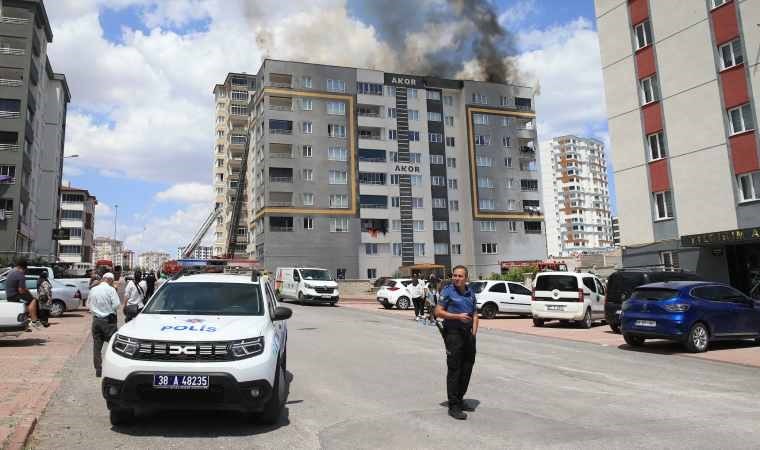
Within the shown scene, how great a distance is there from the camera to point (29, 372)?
9.12 metres

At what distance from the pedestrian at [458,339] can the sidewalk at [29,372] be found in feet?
13.9

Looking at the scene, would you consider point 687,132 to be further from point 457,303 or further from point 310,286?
point 457,303

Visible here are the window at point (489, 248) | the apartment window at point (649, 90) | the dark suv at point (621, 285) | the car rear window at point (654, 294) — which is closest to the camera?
the car rear window at point (654, 294)

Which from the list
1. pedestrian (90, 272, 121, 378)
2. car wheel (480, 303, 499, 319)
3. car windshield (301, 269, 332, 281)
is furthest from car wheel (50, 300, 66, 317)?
car wheel (480, 303, 499, 319)

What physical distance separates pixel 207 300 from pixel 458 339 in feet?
10.1

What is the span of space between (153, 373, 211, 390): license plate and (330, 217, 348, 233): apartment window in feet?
180

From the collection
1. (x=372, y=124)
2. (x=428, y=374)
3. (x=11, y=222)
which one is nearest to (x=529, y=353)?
(x=428, y=374)

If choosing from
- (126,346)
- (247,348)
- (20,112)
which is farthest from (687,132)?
(20,112)

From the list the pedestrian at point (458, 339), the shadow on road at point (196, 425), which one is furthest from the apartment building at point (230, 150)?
the pedestrian at point (458, 339)

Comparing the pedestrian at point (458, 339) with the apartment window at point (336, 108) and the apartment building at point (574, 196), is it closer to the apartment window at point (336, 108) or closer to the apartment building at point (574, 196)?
the apartment window at point (336, 108)

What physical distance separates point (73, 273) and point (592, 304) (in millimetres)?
23085

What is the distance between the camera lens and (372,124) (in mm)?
64375

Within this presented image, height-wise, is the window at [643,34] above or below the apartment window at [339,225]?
above

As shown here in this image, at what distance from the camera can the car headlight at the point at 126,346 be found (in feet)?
17.8
